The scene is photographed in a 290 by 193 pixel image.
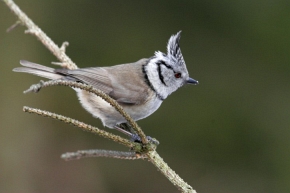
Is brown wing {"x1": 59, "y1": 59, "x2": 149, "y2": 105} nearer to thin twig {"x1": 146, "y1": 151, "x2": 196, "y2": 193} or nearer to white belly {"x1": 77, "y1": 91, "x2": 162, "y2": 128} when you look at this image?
white belly {"x1": 77, "y1": 91, "x2": 162, "y2": 128}

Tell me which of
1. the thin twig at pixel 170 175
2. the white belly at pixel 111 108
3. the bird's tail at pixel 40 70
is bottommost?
the thin twig at pixel 170 175

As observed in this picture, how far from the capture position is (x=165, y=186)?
541 cm

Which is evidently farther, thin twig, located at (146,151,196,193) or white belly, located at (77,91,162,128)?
white belly, located at (77,91,162,128)

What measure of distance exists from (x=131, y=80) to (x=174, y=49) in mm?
431

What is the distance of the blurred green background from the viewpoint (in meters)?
5.25

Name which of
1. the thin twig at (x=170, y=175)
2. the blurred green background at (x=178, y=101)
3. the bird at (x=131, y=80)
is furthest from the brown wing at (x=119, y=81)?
the blurred green background at (x=178, y=101)

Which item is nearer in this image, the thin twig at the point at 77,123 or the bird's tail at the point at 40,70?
the thin twig at the point at 77,123

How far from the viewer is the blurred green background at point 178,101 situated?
5.25 m

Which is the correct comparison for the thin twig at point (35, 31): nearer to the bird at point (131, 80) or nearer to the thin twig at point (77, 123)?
the bird at point (131, 80)

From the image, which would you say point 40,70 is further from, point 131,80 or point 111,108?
point 131,80

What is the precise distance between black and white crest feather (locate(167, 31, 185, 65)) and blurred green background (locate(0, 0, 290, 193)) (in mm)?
2192

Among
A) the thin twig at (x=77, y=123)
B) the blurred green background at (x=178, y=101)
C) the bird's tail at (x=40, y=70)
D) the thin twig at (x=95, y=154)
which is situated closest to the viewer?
the thin twig at (x=95, y=154)

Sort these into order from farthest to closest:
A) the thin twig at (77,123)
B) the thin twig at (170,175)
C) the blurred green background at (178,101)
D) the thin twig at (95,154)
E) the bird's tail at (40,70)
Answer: the blurred green background at (178,101) → the bird's tail at (40,70) → the thin twig at (170,175) → the thin twig at (77,123) → the thin twig at (95,154)

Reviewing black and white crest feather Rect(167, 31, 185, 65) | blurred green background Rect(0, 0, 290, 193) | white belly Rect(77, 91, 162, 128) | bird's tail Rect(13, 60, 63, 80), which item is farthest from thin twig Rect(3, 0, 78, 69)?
blurred green background Rect(0, 0, 290, 193)
